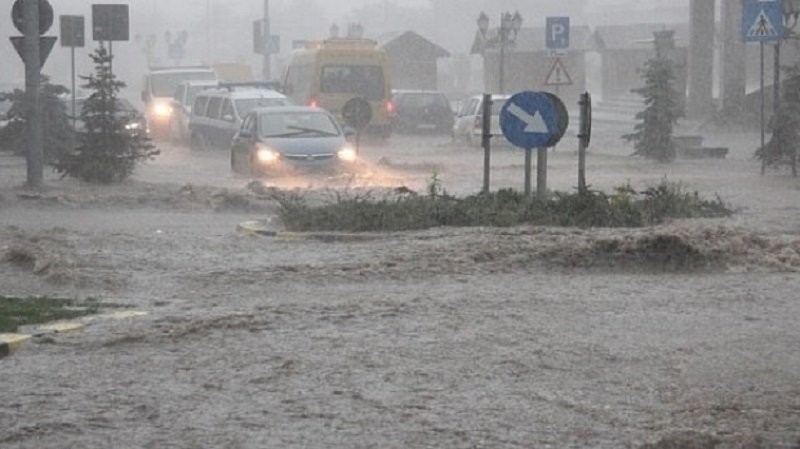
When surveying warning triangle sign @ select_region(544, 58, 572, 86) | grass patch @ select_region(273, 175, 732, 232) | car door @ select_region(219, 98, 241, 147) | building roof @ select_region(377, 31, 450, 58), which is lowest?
grass patch @ select_region(273, 175, 732, 232)

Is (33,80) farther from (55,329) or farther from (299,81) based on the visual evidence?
(299,81)

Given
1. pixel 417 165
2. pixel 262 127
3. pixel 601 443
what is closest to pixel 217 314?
pixel 601 443

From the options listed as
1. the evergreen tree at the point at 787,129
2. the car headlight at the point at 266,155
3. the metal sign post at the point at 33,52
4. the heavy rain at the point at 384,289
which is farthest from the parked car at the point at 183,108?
the metal sign post at the point at 33,52

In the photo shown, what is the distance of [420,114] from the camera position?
46.2 m

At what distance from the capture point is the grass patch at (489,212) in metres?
15.9

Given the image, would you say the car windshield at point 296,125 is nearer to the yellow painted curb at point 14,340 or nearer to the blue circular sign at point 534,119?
the blue circular sign at point 534,119

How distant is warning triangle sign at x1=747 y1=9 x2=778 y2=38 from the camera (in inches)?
993

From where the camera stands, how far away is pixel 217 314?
431 inches

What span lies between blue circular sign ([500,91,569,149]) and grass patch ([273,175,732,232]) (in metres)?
0.60

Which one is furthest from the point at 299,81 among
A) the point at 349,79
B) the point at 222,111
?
the point at 222,111

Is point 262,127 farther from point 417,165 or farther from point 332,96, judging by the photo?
point 332,96

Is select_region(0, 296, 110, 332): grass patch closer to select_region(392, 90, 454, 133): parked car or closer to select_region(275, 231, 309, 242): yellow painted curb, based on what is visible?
select_region(275, 231, 309, 242): yellow painted curb

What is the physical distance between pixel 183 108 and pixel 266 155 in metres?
13.3

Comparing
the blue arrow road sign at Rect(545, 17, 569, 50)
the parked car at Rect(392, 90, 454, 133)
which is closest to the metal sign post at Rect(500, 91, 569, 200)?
the blue arrow road sign at Rect(545, 17, 569, 50)
